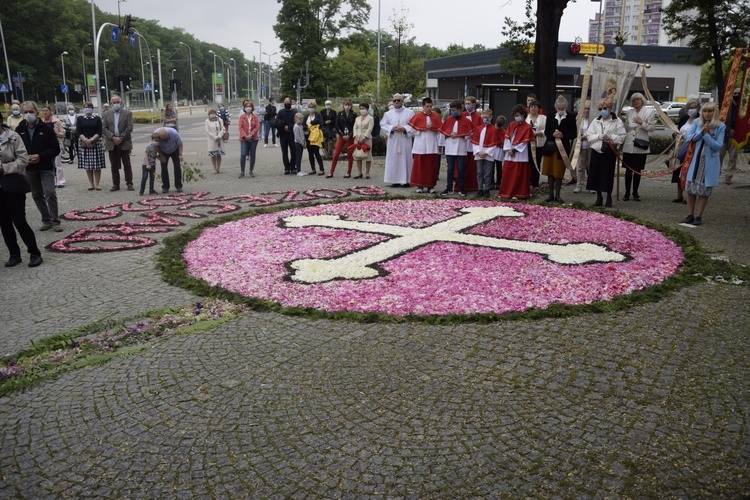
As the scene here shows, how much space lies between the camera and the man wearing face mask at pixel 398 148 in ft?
51.1

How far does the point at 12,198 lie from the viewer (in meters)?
8.41

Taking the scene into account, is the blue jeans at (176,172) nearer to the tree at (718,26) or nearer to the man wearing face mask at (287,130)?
the man wearing face mask at (287,130)

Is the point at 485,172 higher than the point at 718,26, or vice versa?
the point at 718,26

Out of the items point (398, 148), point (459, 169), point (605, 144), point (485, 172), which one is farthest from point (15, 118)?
point (605, 144)

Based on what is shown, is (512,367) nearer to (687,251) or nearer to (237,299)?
(237,299)

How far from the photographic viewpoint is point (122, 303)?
6.78 m

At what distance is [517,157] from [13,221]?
8513mm

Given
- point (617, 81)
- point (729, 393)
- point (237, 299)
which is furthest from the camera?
point (617, 81)

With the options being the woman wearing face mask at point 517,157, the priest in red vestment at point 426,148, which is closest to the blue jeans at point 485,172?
the woman wearing face mask at point 517,157

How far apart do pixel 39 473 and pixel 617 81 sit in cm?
1284

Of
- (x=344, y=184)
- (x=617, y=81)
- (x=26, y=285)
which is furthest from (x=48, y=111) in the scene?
(x=617, y=81)

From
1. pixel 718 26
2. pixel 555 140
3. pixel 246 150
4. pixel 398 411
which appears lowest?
pixel 398 411

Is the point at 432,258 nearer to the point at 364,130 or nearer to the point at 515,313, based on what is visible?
the point at 515,313

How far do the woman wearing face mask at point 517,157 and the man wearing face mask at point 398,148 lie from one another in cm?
310
